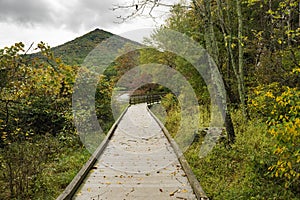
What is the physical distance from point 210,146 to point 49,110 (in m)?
6.84

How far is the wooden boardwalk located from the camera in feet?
15.0

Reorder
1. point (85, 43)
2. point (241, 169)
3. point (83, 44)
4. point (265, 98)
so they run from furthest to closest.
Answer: point (85, 43) → point (83, 44) → point (265, 98) → point (241, 169)

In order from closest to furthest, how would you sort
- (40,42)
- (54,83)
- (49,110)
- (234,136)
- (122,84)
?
(40,42) < (54,83) < (234,136) < (49,110) < (122,84)

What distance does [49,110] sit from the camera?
1116 centimetres

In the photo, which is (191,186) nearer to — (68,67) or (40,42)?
(68,67)

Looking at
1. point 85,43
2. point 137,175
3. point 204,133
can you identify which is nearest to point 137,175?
point 137,175

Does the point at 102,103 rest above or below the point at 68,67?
below

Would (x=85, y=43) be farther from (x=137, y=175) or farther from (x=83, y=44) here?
(x=137, y=175)

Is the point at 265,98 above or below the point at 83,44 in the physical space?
below

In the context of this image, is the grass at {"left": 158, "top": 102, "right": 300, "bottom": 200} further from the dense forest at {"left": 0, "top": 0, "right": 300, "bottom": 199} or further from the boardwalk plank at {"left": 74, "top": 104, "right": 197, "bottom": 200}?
the boardwalk plank at {"left": 74, "top": 104, "right": 197, "bottom": 200}

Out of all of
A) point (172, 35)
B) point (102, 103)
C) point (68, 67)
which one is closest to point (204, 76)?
point (172, 35)

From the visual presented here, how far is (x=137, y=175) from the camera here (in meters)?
5.60

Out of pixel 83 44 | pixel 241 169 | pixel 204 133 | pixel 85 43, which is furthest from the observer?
pixel 85 43

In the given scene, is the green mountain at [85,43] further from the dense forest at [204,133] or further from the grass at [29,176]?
the grass at [29,176]
